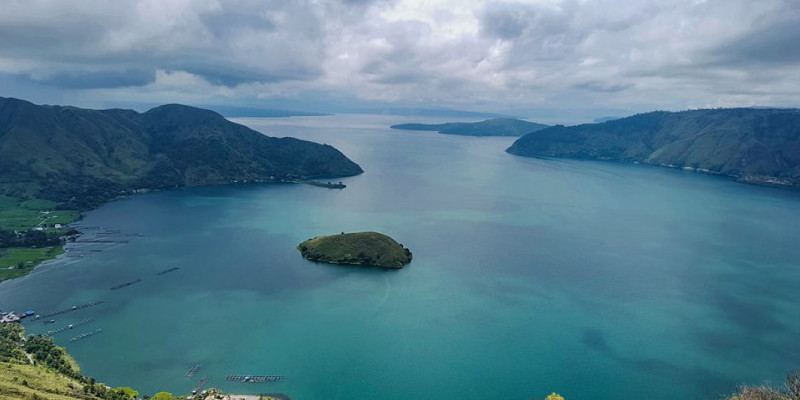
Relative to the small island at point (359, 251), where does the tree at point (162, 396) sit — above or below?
below

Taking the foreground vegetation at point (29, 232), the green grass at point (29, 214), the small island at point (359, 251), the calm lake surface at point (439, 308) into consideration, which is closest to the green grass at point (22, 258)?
the foreground vegetation at point (29, 232)

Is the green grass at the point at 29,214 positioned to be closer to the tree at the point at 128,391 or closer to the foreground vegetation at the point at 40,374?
the foreground vegetation at the point at 40,374

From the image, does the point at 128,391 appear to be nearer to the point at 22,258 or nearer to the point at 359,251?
the point at 359,251

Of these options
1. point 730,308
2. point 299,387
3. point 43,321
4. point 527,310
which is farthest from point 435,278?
point 43,321

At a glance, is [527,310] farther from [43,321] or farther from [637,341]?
[43,321]

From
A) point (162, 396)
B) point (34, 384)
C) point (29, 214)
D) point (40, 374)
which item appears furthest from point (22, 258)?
point (162, 396)

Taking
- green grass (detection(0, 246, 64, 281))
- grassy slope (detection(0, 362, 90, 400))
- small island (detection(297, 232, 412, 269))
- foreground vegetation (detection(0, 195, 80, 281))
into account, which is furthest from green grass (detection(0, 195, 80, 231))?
grassy slope (detection(0, 362, 90, 400))

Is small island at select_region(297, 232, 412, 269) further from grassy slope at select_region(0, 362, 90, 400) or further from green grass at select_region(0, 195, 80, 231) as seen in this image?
green grass at select_region(0, 195, 80, 231)
